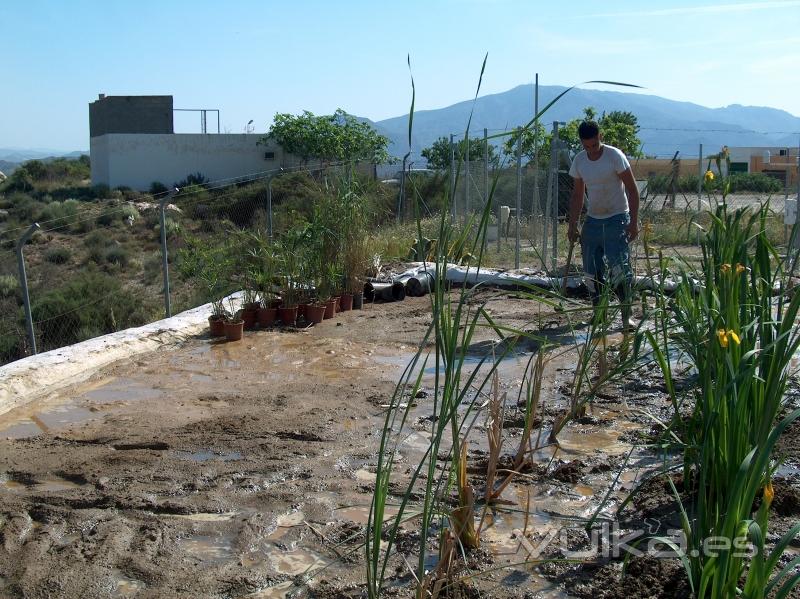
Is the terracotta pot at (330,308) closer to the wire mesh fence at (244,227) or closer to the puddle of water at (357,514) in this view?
the wire mesh fence at (244,227)

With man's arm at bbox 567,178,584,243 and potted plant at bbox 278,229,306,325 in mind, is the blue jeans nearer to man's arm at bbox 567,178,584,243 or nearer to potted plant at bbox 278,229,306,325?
man's arm at bbox 567,178,584,243

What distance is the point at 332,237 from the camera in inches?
345

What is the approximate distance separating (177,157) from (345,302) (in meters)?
30.8

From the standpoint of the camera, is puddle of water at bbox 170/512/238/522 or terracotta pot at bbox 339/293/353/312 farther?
terracotta pot at bbox 339/293/353/312

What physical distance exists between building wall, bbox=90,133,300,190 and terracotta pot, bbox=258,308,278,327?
96.2 feet

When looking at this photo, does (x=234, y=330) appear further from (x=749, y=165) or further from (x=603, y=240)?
(x=749, y=165)

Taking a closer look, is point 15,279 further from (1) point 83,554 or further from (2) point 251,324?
(1) point 83,554

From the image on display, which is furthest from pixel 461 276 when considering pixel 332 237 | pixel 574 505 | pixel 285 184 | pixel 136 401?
pixel 285 184

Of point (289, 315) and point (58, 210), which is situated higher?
point (58, 210)

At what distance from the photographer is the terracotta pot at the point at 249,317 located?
8.13 metres

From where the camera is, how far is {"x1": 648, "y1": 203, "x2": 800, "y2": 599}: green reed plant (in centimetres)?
208

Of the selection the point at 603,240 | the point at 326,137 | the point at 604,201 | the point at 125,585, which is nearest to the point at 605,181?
the point at 604,201

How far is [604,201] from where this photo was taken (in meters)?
6.78

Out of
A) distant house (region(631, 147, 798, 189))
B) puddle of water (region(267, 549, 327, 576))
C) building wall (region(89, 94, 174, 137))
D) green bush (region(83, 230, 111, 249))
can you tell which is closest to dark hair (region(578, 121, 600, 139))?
puddle of water (region(267, 549, 327, 576))
